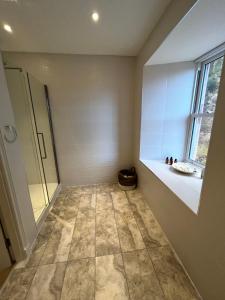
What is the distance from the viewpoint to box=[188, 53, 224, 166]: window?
1.74 meters

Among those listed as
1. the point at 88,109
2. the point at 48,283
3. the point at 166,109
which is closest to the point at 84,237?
the point at 48,283

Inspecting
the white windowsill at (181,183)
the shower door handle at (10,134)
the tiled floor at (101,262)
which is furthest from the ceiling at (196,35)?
the tiled floor at (101,262)

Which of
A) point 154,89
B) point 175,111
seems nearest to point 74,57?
point 154,89

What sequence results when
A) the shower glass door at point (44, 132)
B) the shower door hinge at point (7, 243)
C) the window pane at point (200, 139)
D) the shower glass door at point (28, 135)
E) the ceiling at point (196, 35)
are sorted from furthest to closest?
the shower glass door at point (44, 132) → the shower glass door at point (28, 135) → the window pane at point (200, 139) → the shower door hinge at point (7, 243) → the ceiling at point (196, 35)

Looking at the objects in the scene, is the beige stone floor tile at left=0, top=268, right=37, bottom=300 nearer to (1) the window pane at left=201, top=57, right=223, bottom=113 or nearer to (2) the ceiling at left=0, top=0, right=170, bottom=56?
(2) the ceiling at left=0, top=0, right=170, bottom=56

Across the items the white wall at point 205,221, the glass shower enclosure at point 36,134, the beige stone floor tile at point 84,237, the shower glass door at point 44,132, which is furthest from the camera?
the shower glass door at point 44,132

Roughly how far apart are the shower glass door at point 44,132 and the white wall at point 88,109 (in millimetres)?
116

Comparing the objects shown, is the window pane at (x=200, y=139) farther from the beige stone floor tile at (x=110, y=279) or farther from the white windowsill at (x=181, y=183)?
the beige stone floor tile at (x=110, y=279)

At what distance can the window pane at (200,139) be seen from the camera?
6.07 ft

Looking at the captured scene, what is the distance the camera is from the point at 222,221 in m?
0.84

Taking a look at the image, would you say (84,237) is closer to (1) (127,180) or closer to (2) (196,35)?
(1) (127,180)

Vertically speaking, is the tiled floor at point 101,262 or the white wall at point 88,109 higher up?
the white wall at point 88,109

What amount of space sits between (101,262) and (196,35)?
2.38 m

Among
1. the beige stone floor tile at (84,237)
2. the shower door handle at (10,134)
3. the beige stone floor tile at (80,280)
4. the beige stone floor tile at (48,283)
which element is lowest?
the beige stone floor tile at (84,237)
